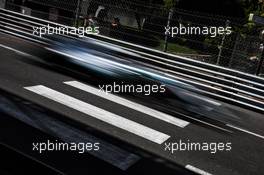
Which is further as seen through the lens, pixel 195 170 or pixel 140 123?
pixel 140 123

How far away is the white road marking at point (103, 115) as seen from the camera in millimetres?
7238

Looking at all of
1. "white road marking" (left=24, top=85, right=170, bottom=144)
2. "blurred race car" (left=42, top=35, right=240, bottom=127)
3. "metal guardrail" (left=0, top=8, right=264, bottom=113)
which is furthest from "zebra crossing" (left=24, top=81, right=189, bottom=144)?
"metal guardrail" (left=0, top=8, right=264, bottom=113)

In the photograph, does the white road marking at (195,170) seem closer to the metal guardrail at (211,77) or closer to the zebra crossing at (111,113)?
the zebra crossing at (111,113)

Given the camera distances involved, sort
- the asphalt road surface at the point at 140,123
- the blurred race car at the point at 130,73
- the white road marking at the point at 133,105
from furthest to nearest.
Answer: the blurred race car at the point at 130,73 < the white road marking at the point at 133,105 < the asphalt road surface at the point at 140,123

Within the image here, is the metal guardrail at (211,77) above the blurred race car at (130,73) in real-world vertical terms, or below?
above

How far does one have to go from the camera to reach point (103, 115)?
309 inches

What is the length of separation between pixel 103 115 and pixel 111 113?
290 millimetres

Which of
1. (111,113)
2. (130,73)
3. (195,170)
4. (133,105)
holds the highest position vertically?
(195,170)

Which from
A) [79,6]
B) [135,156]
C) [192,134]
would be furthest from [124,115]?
[79,6]

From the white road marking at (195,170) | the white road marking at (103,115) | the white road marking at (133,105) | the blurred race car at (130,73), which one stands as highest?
the white road marking at (195,170)

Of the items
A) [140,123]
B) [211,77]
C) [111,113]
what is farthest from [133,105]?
[211,77]

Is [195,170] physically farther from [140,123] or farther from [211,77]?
[211,77]

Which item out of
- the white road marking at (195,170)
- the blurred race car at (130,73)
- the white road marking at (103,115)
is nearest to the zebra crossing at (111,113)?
Result: the white road marking at (103,115)

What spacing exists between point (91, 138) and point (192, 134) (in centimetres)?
219
